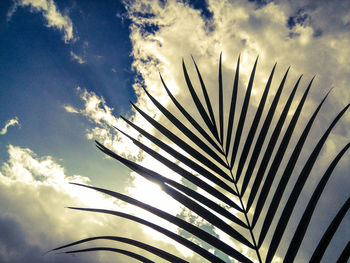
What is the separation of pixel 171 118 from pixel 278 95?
Result: 2.45 ft

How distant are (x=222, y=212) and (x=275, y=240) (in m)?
0.28

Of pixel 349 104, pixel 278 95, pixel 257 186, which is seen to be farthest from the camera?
pixel 278 95

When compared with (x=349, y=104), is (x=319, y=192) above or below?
below

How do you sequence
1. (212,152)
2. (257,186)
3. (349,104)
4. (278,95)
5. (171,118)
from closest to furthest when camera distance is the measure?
(349,104), (257,186), (278,95), (212,152), (171,118)

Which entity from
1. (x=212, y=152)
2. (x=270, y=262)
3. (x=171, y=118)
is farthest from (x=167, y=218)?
(x=171, y=118)

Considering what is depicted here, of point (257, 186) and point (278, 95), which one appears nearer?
point (257, 186)

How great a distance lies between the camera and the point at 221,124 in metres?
1.54

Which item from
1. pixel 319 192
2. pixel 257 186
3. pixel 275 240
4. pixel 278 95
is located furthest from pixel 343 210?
pixel 278 95

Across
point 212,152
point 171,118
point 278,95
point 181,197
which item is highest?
point 278,95

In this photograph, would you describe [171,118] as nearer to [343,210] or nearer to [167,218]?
[167,218]

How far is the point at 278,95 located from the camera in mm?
1279

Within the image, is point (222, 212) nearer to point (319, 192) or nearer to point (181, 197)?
point (181, 197)

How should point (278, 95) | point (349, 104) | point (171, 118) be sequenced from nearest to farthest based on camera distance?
point (349, 104) < point (278, 95) < point (171, 118)

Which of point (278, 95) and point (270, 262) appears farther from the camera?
point (278, 95)
